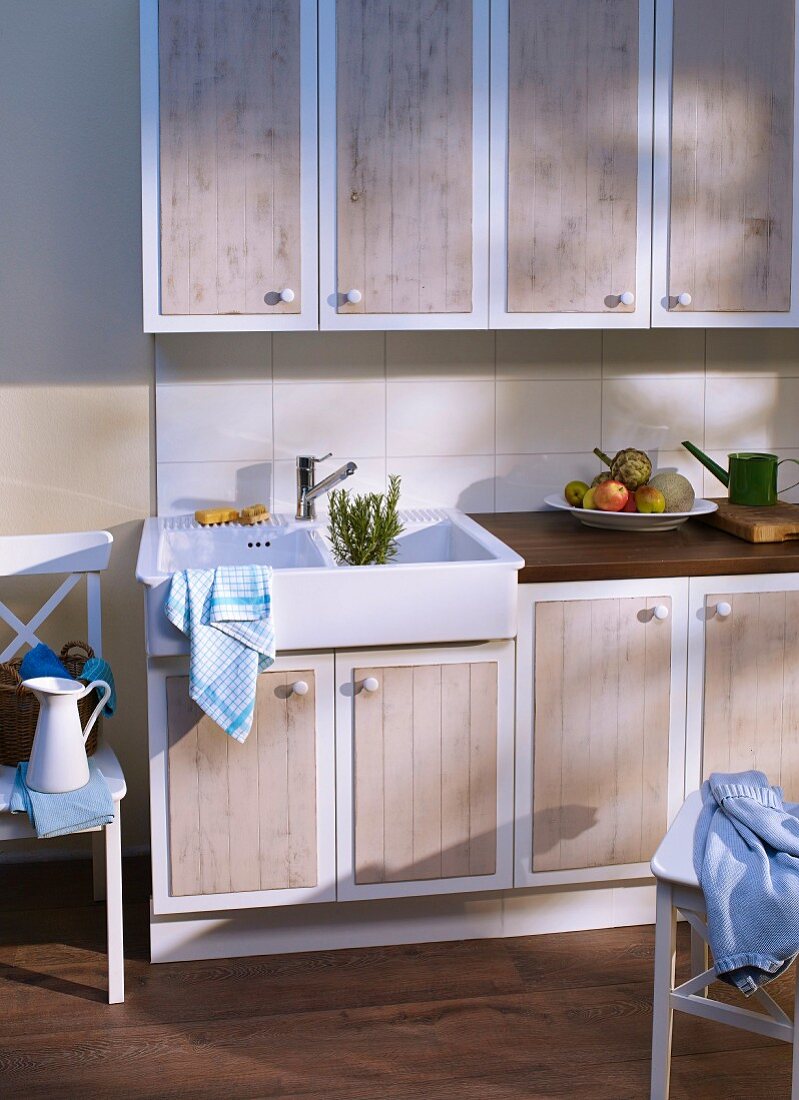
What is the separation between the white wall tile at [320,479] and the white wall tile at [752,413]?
0.89 meters

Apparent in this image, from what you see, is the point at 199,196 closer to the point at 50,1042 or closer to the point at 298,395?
the point at 298,395

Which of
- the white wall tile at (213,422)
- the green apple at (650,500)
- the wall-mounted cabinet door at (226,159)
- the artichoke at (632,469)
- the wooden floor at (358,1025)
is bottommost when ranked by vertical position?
the wooden floor at (358,1025)

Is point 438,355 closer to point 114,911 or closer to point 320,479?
point 320,479

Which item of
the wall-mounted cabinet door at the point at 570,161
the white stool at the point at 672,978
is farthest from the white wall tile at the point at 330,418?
the white stool at the point at 672,978

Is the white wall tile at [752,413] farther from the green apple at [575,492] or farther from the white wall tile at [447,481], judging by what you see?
the white wall tile at [447,481]

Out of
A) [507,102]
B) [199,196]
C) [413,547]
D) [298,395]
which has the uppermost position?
[507,102]

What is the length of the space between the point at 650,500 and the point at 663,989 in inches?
47.7

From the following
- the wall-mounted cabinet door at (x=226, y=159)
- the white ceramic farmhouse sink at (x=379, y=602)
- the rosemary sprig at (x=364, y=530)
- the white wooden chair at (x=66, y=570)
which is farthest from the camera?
the white wooden chair at (x=66, y=570)

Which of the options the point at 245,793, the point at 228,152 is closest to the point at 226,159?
the point at 228,152

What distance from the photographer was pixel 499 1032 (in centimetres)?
242

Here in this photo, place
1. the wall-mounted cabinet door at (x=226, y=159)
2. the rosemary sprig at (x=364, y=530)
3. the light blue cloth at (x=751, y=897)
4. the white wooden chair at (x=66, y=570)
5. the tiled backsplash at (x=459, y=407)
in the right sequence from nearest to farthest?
the light blue cloth at (x=751, y=897) → the wall-mounted cabinet door at (x=226, y=159) → the rosemary sprig at (x=364, y=530) → the white wooden chair at (x=66, y=570) → the tiled backsplash at (x=459, y=407)

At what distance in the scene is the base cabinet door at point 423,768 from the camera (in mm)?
2594

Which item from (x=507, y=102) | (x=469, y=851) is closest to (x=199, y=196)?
(x=507, y=102)

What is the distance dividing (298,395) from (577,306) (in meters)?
0.72
